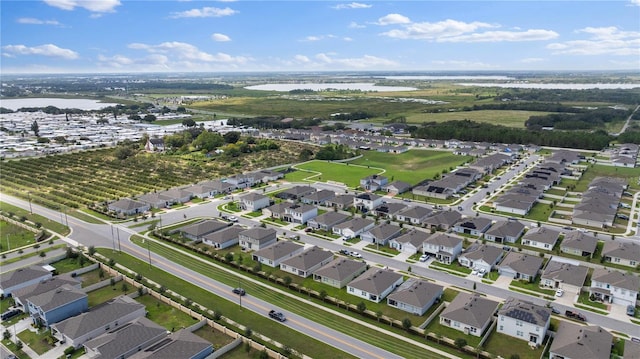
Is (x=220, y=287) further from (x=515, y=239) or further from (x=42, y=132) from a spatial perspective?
(x=42, y=132)

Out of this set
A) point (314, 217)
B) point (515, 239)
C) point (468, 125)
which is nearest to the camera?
point (515, 239)

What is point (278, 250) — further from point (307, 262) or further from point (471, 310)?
point (471, 310)

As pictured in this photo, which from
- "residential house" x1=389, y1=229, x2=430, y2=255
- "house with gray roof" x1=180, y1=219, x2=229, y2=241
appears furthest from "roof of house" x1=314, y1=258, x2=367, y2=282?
"house with gray roof" x1=180, y1=219, x2=229, y2=241

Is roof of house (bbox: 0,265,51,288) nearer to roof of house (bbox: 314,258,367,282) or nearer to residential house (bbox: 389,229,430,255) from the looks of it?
roof of house (bbox: 314,258,367,282)

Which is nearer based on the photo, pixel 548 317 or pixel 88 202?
pixel 548 317

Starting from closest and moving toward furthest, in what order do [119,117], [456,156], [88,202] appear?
[88,202]
[456,156]
[119,117]

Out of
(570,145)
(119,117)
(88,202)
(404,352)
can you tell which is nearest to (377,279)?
(404,352)

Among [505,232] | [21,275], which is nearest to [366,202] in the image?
[505,232]
